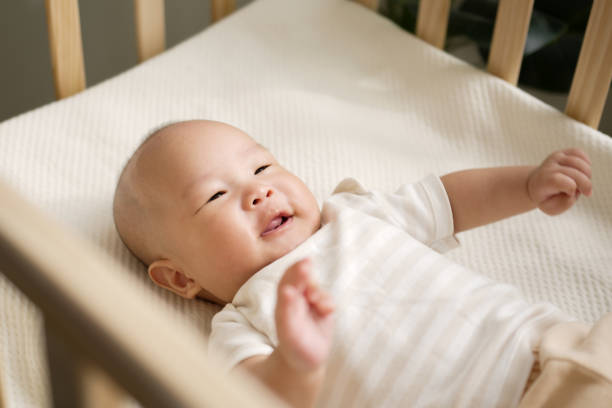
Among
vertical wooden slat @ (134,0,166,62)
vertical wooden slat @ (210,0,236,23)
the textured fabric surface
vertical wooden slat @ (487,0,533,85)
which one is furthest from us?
vertical wooden slat @ (210,0,236,23)

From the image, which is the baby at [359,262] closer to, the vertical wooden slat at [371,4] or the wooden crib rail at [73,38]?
the wooden crib rail at [73,38]

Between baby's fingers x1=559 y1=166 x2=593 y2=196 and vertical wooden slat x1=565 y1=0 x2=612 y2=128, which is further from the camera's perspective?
vertical wooden slat x1=565 y1=0 x2=612 y2=128

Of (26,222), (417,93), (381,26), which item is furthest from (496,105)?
(26,222)

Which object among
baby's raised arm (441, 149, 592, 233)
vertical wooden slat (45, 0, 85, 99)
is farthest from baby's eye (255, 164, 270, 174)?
vertical wooden slat (45, 0, 85, 99)

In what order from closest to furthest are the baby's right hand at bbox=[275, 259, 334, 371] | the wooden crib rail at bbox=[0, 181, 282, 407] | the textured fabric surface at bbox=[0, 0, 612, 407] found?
the wooden crib rail at bbox=[0, 181, 282, 407] → the baby's right hand at bbox=[275, 259, 334, 371] → the textured fabric surface at bbox=[0, 0, 612, 407]

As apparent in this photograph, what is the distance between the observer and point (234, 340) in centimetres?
71

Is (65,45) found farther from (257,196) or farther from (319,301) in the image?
(319,301)

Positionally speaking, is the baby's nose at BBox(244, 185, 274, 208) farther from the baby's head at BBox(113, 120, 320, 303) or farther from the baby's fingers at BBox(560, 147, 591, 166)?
the baby's fingers at BBox(560, 147, 591, 166)

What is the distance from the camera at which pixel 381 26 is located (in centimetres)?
131

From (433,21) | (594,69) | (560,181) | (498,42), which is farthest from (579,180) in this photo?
(433,21)

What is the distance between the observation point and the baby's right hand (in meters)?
0.50

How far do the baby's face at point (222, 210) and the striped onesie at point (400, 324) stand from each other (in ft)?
0.08

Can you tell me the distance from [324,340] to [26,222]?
9.0 inches

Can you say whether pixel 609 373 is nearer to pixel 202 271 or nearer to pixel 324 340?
pixel 324 340
